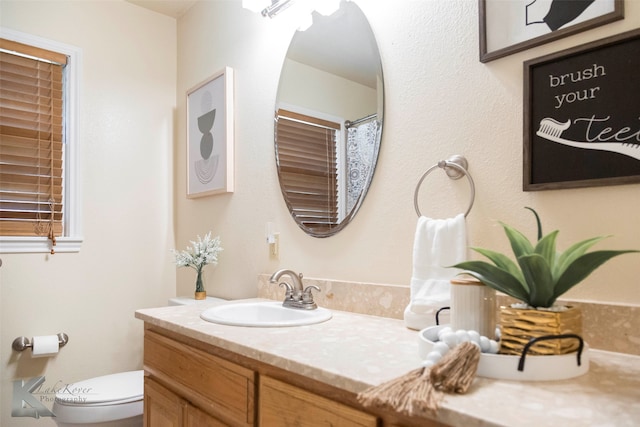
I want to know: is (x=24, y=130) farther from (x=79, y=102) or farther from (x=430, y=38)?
(x=430, y=38)

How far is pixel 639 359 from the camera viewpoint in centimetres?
94

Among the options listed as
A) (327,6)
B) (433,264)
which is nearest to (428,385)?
(433,264)

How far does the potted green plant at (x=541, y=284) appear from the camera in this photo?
0.85 metres

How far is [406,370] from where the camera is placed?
88 centimetres

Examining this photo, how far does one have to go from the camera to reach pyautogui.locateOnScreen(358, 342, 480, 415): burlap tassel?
68 cm

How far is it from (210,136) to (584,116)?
183 cm

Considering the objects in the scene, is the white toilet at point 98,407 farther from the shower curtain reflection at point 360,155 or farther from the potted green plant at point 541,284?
the potted green plant at point 541,284

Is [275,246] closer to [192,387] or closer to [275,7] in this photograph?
[192,387]

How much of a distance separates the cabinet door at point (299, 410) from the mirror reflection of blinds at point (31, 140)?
1.74 m

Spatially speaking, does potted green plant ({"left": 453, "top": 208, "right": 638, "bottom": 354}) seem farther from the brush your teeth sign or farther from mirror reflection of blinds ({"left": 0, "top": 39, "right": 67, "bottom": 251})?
mirror reflection of blinds ({"left": 0, "top": 39, "right": 67, "bottom": 251})

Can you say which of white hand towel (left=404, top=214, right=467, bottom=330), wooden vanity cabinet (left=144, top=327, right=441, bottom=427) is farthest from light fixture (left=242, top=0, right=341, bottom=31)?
wooden vanity cabinet (left=144, top=327, right=441, bottom=427)

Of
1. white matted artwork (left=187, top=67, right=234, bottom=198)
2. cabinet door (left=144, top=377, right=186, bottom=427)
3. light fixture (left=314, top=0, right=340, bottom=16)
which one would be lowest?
cabinet door (left=144, top=377, right=186, bottom=427)

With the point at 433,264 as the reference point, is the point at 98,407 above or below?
below

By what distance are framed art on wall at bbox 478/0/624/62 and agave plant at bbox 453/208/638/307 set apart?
0.53 m
